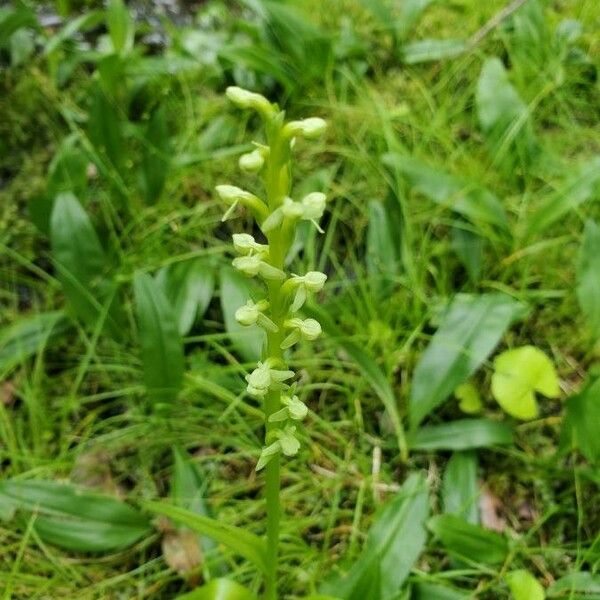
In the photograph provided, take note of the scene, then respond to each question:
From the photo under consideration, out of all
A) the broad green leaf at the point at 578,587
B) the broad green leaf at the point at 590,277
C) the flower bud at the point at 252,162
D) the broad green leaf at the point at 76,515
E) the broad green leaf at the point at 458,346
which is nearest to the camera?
the flower bud at the point at 252,162

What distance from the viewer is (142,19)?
9.98 feet

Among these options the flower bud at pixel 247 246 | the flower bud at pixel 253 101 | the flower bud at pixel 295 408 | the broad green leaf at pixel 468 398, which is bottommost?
the broad green leaf at pixel 468 398

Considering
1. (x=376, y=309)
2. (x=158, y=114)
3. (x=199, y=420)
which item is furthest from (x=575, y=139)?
(x=199, y=420)

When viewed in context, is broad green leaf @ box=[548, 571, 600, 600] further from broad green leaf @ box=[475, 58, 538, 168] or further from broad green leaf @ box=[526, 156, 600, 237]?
broad green leaf @ box=[475, 58, 538, 168]

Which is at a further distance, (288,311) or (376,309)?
(376,309)

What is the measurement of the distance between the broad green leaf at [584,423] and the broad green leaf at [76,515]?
0.91m

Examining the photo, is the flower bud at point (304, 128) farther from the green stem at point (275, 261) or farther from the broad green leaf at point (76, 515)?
the broad green leaf at point (76, 515)

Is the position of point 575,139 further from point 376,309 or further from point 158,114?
point 158,114

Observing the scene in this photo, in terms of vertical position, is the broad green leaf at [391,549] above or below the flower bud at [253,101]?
below

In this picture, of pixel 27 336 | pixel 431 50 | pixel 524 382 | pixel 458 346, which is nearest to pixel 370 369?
pixel 458 346

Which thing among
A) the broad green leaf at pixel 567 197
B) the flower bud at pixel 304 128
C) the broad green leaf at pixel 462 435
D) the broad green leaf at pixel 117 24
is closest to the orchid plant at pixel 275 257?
the flower bud at pixel 304 128

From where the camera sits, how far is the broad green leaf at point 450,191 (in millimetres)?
1949

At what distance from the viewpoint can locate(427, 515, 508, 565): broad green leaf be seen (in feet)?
4.69

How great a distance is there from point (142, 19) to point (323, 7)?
758mm
